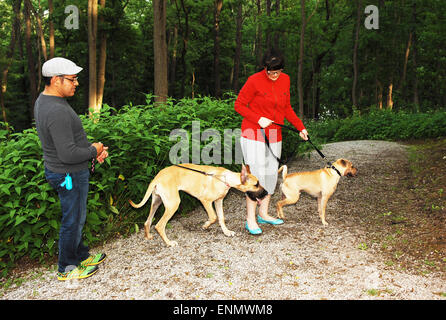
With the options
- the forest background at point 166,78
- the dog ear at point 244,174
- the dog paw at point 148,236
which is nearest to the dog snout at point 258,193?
the dog ear at point 244,174

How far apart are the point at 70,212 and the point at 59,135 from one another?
0.86 m

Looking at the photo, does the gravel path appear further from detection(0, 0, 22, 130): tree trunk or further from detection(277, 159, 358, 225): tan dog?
detection(0, 0, 22, 130): tree trunk

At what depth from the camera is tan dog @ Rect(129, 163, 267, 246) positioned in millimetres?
4285

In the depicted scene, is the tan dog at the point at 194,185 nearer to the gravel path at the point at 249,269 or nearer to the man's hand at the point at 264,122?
the gravel path at the point at 249,269

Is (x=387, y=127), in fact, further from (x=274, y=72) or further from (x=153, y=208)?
(x=153, y=208)

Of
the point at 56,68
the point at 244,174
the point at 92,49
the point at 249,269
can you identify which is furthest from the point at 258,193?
the point at 92,49

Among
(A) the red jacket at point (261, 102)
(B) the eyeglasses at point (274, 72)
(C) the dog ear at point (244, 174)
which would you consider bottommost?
(C) the dog ear at point (244, 174)

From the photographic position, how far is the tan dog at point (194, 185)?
169 inches

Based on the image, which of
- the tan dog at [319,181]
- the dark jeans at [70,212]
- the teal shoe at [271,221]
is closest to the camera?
the dark jeans at [70,212]

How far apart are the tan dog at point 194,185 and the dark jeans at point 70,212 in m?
0.84

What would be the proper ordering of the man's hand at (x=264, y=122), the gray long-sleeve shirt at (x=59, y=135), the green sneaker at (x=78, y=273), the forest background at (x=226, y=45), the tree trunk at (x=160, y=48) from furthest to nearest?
the forest background at (x=226, y=45), the tree trunk at (x=160, y=48), the man's hand at (x=264, y=122), the green sneaker at (x=78, y=273), the gray long-sleeve shirt at (x=59, y=135)

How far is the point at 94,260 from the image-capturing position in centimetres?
399

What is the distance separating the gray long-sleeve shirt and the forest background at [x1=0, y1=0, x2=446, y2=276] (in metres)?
0.82
